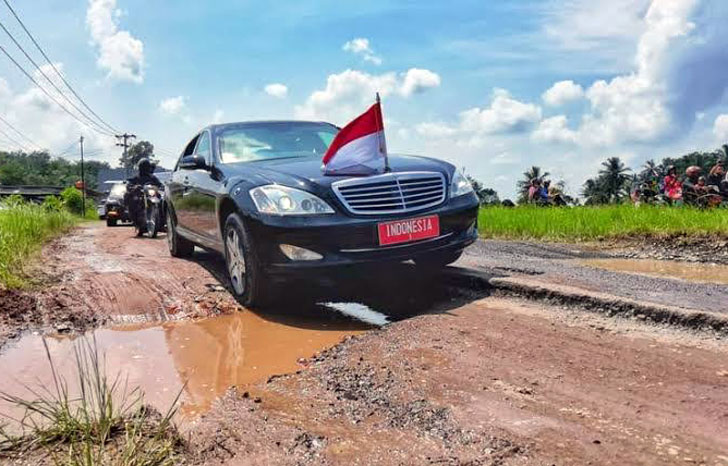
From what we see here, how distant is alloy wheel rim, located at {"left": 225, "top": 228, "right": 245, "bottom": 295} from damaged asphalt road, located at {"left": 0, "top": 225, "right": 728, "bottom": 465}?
0.18 m

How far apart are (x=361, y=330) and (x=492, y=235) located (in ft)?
24.2

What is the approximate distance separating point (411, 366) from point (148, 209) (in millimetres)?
9262

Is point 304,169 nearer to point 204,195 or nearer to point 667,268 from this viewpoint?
point 204,195

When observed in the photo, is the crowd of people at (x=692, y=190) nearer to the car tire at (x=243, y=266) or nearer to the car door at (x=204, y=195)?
the car door at (x=204, y=195)

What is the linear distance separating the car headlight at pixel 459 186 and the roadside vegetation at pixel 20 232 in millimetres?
3747

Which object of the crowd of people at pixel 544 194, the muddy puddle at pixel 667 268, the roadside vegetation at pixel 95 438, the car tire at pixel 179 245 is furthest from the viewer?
the crowd of people at pixel 544 194

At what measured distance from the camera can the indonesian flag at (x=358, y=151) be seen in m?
4.65

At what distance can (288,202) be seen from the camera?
4309 mm

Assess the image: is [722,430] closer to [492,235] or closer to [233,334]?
[233,334]

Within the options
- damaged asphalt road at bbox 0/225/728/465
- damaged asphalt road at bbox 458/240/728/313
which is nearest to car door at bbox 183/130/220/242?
damaged asphalt road at bbox 0/225/728/465

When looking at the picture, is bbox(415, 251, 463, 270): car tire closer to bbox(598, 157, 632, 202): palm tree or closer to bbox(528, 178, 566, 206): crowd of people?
bbox(528, 178, 566, 206): crowd of people

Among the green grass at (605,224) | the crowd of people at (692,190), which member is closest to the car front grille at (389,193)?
the green grass at (605,224)

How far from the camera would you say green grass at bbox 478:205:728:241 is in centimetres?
888

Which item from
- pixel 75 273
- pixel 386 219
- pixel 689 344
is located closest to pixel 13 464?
pixel 386 219
